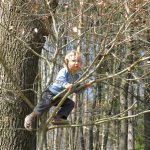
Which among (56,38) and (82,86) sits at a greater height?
(56,38)

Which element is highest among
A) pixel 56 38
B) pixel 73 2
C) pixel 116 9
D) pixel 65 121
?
pixel 73 2

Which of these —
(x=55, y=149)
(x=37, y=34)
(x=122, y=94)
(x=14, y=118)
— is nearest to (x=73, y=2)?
(x=37, y=34)

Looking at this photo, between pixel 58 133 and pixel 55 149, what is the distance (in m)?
1.33

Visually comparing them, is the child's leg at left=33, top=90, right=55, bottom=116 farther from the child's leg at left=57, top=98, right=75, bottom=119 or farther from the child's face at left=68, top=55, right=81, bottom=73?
the child's face at left=68, top=55, right=81, bottom=73

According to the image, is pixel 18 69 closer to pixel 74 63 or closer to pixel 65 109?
pixel 65 109

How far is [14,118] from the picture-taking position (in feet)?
22.0

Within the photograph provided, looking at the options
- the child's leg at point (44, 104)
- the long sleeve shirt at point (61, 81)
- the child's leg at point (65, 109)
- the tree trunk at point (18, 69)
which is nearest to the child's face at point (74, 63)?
the long sleeve shirt at point (61, 81)

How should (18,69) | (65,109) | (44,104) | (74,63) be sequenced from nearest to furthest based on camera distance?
(74,63) < (44,104) < (65,109) < (18,69)

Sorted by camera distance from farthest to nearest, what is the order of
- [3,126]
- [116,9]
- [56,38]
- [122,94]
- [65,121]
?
[122,94] → [3,126] → [65,121] → [116,9] → [56,38]

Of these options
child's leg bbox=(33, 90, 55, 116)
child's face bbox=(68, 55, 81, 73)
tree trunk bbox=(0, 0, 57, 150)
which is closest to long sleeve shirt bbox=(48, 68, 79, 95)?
child's leg bbox=(33, 90, 55, 116)

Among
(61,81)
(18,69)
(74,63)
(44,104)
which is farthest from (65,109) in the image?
(18,69)

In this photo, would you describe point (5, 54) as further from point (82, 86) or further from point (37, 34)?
point (82, 86)

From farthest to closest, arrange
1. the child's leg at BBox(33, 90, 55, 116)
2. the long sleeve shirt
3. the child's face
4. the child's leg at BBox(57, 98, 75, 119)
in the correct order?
the child's leg at BBox(57, 98, 75, 119)
the child's leg at BBox(33, 90, 55, 116)
the long sleeve shirt
the child's face

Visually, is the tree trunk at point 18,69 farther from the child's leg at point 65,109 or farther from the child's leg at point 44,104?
the child's leg at point 44,104
